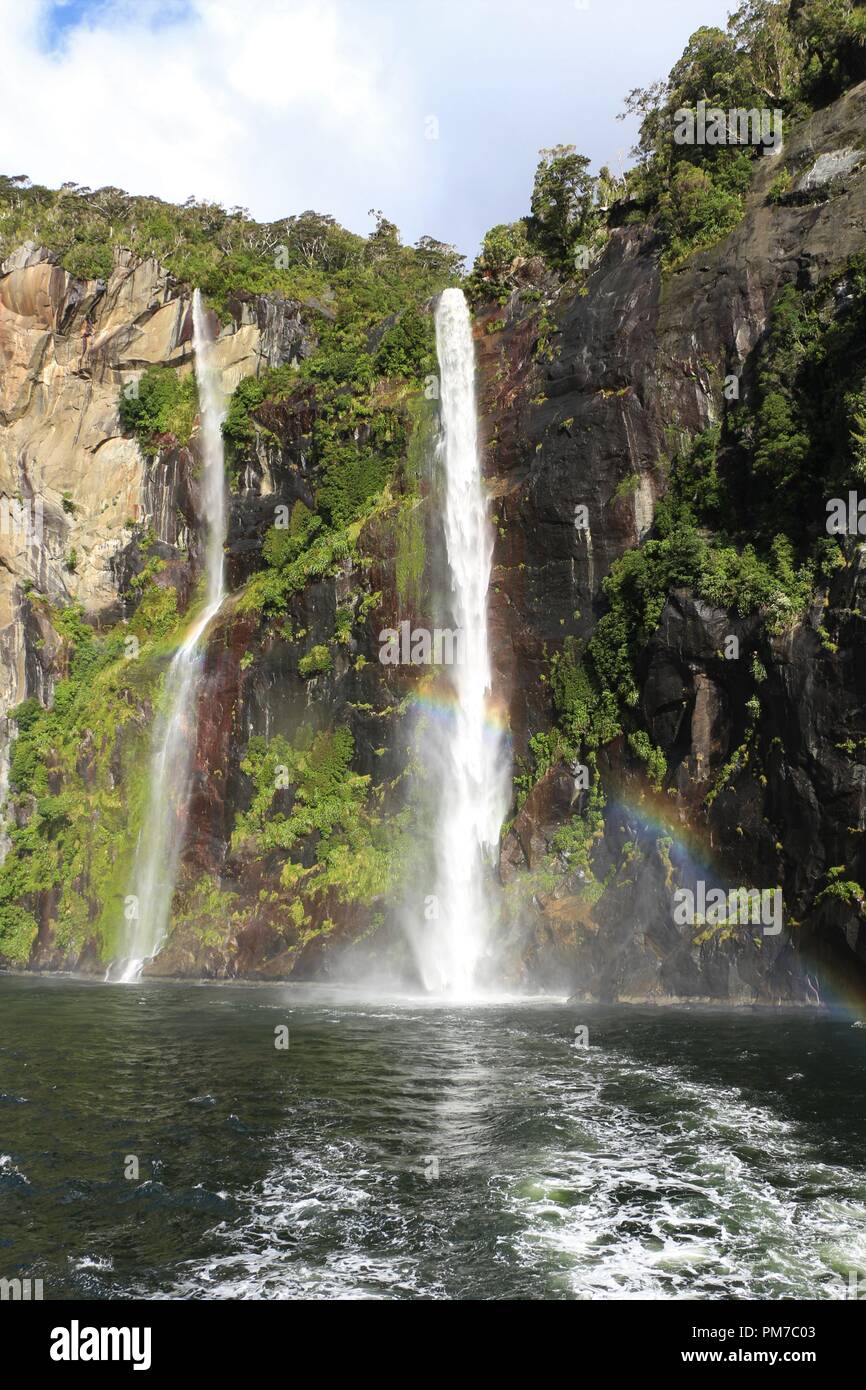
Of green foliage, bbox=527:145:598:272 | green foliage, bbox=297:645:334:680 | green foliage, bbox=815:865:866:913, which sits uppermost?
green foliage, bbox=527:145:598:272

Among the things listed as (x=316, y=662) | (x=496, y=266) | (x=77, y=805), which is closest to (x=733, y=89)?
(x=496, y=266)

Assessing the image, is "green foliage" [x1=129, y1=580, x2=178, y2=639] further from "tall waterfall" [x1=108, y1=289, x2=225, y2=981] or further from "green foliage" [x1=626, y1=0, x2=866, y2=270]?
"green foliage" [x1=626, y1=0, x2=866, y2=270]

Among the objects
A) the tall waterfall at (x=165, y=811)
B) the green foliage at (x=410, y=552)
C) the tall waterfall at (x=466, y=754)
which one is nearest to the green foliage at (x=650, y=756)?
the tall waterfall at (x=466, y=754)

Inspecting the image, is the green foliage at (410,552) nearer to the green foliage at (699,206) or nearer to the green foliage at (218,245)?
the green foliage at (699,206)

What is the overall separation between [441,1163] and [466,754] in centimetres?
1929

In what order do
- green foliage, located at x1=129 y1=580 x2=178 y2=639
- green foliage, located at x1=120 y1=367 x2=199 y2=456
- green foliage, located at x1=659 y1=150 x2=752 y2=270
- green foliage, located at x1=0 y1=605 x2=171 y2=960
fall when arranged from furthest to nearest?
green foliage, located at x1=120 y1=367 x2=199 y2=456, green foliage, located at x1=129 y1=580 x2=178 y2=639, green foliage, located at x1=0 y1=605 x2=171 y2=960, green foliage, located at x1=659 y1=150 x2=752 y2=270

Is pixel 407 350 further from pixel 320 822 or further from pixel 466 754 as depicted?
pixel 320 822

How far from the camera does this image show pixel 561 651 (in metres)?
29.3

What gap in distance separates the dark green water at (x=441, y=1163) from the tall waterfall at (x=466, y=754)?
8511mm

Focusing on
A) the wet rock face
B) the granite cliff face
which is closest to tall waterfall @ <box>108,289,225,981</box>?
the granite cliff face

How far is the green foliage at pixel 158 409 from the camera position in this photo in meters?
44.9

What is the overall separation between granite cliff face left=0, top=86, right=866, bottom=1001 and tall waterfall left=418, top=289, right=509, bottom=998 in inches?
26.1

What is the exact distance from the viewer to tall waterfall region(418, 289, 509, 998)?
27.6m

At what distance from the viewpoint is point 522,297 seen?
36.3 metres
